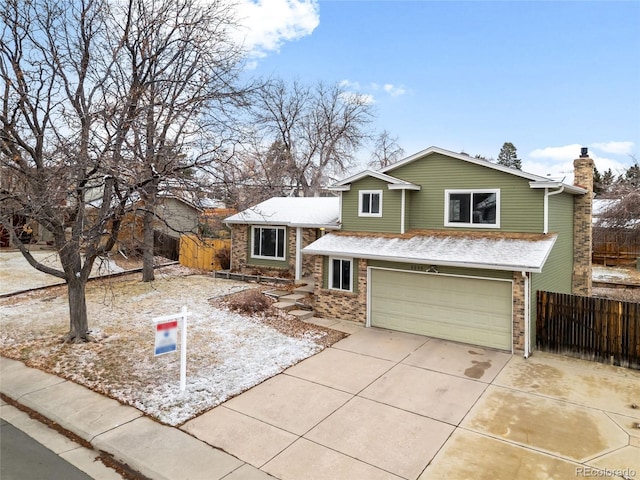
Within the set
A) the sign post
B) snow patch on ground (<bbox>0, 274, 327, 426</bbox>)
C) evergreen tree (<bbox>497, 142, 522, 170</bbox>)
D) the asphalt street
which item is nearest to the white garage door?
snow patch on ground (<bbox>0, 274, 327, 426</bbox>)

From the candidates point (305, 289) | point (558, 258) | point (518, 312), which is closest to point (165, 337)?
point (305, 289)

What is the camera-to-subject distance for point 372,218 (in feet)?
45.9

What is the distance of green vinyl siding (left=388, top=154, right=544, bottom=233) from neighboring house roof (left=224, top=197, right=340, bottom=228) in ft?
12.5

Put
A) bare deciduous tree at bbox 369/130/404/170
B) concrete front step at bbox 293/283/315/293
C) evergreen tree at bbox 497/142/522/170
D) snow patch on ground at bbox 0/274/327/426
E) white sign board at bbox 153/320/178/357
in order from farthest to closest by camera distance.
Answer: evergreen tree at bbox 497/142/522/170 < bare deciduous tree at bbox 369/130/404/170 < concrete front step at bbox 293/283/315/293 < snow patch on ground at bbox 0/274/327/426 < white sign board at bbox 153/320/178/357

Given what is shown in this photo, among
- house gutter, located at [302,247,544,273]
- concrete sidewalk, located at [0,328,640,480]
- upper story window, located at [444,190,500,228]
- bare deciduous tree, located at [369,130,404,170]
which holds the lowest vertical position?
concrete sidewalk, located at [0,328,640,480]

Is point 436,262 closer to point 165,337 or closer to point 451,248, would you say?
point 451,248

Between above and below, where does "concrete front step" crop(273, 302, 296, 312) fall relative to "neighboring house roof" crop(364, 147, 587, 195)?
below

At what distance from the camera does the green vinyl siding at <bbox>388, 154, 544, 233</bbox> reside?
38.0 ft

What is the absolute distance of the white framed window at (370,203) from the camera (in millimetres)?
13766

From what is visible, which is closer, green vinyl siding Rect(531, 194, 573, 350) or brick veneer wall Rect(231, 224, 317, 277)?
green vinyl siding Rect(531, 194, 573, 350)

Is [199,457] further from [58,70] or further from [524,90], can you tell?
[524,90]

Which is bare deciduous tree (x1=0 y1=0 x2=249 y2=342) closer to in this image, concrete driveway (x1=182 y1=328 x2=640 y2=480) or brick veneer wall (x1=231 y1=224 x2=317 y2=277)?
concrete driveway (x1=182 y1=328 x2=640 y2=480)

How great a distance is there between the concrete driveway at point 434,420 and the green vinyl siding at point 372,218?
16.6 feet

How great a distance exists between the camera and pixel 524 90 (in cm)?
2153
